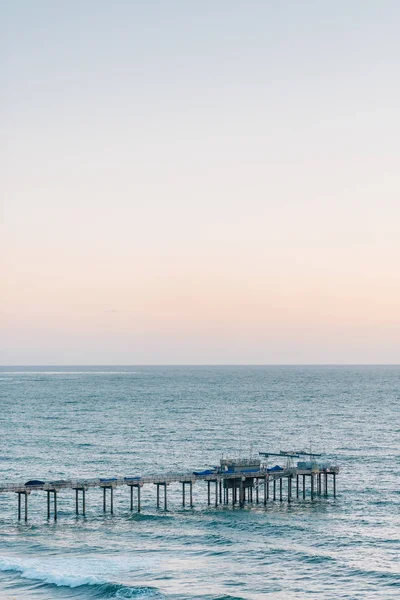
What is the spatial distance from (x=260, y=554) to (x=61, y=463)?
54.1 meters

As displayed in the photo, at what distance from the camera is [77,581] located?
229ft

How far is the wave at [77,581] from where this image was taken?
66812mm

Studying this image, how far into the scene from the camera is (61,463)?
127 m

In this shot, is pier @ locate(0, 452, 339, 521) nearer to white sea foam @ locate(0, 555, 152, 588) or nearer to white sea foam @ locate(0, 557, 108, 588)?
white sea foam @ locate(0, 555, 152, 588)

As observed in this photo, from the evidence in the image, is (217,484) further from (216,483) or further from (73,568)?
(73,568)

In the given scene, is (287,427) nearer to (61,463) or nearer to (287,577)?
A: (61,463)

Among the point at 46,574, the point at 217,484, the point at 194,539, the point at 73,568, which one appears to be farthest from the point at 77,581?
the point at 217,484

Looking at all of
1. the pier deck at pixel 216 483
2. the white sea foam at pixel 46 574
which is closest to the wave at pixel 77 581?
the white sea foam at pixel 46 574

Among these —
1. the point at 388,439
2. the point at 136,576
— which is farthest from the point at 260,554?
the point at 388,439

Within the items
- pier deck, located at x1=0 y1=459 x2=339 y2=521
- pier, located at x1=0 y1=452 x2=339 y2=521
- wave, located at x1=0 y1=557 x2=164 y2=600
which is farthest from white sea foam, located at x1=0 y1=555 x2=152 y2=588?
pier, located at x1=0 y1=452 x2=339 y2=521

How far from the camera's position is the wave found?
6681 centimetres

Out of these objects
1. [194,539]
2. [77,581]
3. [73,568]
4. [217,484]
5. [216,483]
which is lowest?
[77,581]

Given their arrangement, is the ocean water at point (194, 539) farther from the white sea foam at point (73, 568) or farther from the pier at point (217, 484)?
the pier at point (217, 484)

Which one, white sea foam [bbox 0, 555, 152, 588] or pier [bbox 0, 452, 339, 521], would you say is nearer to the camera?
white sea foam [bbox 0, 555, 152, 588]
